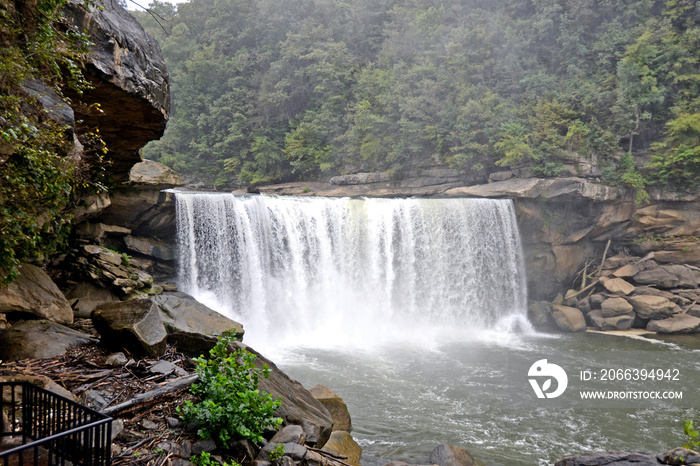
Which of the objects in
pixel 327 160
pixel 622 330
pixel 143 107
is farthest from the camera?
pixel 327 160

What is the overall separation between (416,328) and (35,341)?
44.3 feet

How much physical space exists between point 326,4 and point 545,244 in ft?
74.1

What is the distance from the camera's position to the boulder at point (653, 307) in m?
16.9

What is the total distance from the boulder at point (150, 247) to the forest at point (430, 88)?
515 inches

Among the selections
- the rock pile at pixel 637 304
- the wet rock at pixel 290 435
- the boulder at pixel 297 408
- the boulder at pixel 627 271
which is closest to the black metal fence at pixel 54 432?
the wet rock at pixel 290 435

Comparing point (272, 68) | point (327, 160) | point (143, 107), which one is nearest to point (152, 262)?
point (143, 107)

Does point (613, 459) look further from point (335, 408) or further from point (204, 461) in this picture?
point (204, 461)

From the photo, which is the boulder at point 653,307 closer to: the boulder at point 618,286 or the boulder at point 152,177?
the boulder at point 618,286

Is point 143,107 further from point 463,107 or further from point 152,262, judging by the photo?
point 463,107

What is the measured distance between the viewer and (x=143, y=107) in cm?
623

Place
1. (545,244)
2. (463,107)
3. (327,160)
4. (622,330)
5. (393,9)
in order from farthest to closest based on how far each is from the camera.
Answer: (393,9)
(327,160)
(463,107)
(545,244)
(622,330)

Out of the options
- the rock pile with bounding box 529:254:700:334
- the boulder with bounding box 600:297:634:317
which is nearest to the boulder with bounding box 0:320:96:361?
the rock pile with bounding box 529:254:700:334

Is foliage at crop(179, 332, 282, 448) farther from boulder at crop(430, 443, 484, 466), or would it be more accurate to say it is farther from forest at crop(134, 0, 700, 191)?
forest at crop(134, 0, 700, 191)

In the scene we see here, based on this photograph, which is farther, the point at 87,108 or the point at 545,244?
the point at 545,244
